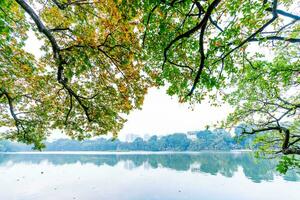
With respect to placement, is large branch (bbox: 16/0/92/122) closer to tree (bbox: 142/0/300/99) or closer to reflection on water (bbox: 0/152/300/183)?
tree (bbox: 142/0/300/99)

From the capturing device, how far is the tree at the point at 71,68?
242 inches

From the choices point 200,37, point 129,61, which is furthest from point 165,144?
point 200,37

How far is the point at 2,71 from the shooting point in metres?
6.75

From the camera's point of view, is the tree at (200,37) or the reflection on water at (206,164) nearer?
the tree at (200,37)

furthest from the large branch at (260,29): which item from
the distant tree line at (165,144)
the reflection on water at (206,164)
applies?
the distant tree line at (165,144)

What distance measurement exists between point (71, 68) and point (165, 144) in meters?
124

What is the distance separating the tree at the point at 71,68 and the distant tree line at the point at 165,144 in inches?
3815

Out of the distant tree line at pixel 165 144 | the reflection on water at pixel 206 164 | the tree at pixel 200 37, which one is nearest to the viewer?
the tree at pixel 200 37

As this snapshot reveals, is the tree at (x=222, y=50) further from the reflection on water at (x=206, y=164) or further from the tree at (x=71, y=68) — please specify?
the reflection on water at (x=206, y=164)

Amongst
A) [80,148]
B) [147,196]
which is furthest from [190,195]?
[80,148]

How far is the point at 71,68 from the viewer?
253 inches

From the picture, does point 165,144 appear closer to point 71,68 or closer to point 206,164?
point 206,164

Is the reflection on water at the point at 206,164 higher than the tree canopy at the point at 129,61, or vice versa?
the tree canopy at the point at 129,61

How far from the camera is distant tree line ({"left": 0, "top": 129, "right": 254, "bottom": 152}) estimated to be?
11738 centimetres
